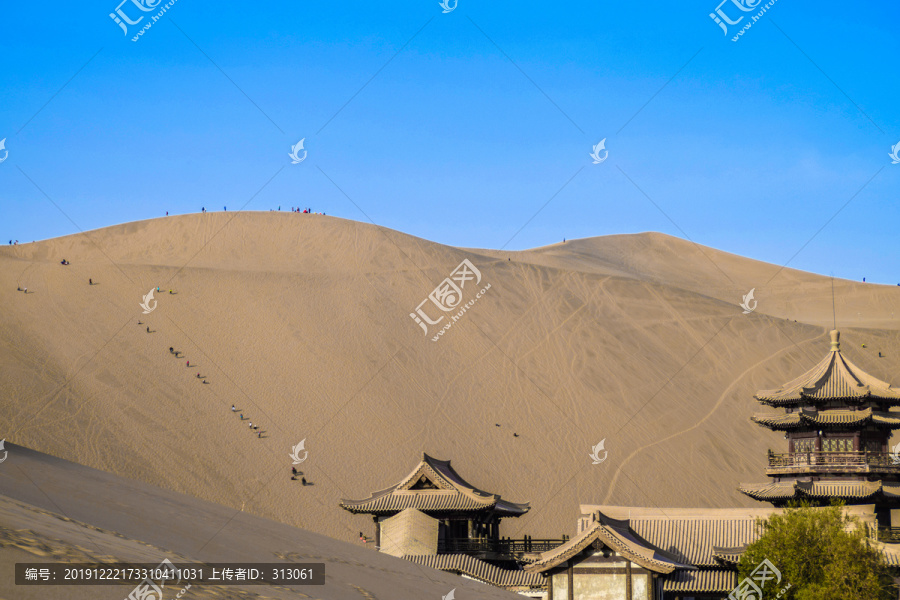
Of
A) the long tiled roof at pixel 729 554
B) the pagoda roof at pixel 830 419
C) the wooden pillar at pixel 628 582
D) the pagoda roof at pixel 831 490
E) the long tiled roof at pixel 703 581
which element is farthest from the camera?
the pagoda roof at pixel 830 419

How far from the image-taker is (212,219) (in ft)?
311

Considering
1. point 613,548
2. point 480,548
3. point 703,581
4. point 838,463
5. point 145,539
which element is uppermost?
point 838,463

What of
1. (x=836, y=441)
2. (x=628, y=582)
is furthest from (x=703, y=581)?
(x=836, y=441)

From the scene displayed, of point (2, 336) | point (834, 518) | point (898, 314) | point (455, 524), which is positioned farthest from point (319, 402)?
point (898, 314)

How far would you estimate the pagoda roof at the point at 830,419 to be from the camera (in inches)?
1389

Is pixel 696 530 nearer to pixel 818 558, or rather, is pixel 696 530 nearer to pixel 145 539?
pixel 818 558

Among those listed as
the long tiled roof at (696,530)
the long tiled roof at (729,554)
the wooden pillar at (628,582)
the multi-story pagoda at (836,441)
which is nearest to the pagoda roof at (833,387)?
the multi-story pagoda at (836,441)

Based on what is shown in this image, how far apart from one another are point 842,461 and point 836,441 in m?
1.10

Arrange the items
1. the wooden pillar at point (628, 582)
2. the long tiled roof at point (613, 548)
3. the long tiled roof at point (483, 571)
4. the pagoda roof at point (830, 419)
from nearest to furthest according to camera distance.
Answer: the long tiled roof at point (613, 548) → the wooden pillar at point (628, 582) → the long tiled roof at point (483, 571) → the pagoda roof at point (830, 419)

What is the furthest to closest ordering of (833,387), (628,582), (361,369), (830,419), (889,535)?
(361,369) → (833,387) → (830,419) → (889,535) → (628,582)

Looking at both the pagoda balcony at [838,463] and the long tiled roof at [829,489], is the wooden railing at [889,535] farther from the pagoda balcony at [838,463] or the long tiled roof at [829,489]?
the pagoda balcony at [838,463]

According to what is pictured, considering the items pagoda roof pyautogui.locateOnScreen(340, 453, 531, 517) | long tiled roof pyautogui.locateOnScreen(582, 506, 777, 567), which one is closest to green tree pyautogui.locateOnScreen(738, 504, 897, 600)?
long tiled roof pyautogui.locateOnScreen(582, 506, 777, 567)

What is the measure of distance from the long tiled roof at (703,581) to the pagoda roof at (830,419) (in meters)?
6.66

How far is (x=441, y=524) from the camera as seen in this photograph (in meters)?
34.2
